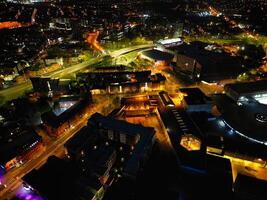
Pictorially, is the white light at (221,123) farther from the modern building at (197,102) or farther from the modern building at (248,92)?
the modern building at (248,92)

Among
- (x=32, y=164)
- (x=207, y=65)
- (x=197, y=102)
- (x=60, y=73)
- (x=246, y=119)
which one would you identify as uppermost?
(x=207, y=65)

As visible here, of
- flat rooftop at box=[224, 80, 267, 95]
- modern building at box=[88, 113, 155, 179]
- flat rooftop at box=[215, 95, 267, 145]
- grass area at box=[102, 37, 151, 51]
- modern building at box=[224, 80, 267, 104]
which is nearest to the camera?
modern building at box=[88, 113, 155, 179]

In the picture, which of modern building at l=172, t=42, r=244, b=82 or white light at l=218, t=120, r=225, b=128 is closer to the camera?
white light at l=218, t=120, r=225, b=128

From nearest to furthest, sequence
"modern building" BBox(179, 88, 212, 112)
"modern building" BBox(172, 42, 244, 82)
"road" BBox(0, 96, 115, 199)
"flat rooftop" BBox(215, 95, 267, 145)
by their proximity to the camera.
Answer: "road" BBox(0, 96, 115, 199) → "flat rooftop" BBox(215, 95, 267, 145) → "modern building" BBox(179, 88, 212, 112) → "modern building" BBox(172, 42, 244, 82)

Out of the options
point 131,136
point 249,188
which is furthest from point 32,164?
point 249,188

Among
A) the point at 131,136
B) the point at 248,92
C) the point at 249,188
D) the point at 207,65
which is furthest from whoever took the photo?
the point at 207,65

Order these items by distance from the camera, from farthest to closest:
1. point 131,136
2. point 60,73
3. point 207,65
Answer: point 60,73 → point 207,65 → point 131,136

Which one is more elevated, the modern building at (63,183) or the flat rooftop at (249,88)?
the flat rooftop at (249,88)

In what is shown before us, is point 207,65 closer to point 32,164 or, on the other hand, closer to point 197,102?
point 197,102

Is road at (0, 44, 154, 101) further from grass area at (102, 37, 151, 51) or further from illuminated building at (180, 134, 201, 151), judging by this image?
illuminated building at (180, 134, 201, 151)

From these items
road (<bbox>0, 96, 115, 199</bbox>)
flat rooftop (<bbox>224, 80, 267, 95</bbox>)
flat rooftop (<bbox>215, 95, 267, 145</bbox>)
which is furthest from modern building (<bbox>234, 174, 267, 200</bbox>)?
road (<bbox>0, 96, 115, 199</bbox>)

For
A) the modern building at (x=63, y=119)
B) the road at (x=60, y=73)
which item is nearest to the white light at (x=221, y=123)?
the modern building at (x=63, y=119)
